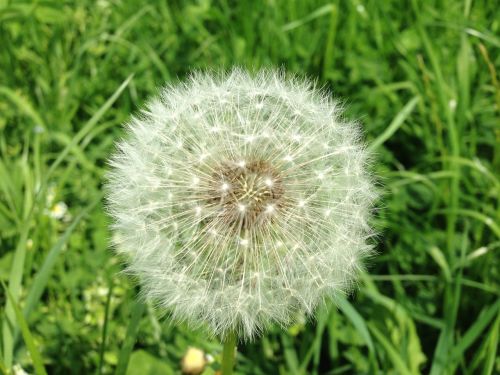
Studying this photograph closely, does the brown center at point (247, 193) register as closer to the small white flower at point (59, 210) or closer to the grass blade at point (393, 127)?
the grass blade at point (393, 127)

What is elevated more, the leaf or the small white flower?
the small white flower

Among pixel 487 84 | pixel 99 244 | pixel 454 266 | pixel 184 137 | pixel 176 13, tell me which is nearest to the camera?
pixel 184 137

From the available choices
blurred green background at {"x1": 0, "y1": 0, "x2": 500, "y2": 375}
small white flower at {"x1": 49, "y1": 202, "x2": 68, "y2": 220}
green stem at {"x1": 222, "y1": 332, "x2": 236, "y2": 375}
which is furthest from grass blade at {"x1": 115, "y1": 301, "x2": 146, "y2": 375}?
small white flower at {"x1": 49, "y1": 202, "x2": 68, "y2": 220}

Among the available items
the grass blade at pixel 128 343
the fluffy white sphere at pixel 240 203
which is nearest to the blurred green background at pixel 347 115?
the grass blade at pixel 128 343

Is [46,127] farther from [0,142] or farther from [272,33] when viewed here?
[272,33]

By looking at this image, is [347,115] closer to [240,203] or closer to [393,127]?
[393,127]

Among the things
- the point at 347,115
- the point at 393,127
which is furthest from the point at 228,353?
the point at 347,115

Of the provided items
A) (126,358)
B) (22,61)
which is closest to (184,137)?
(126,358)

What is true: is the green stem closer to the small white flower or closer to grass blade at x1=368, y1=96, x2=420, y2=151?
grass blade at x1=368, y1=96, x2=420, y2=151
